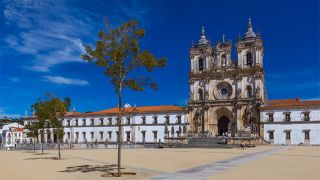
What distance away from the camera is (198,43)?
81.1 meters

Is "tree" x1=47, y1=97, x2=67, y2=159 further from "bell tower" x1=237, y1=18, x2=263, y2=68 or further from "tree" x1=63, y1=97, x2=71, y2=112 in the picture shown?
"bell tower" x1=237, y1=18, x2=263, y2=68

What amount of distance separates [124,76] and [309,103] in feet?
182

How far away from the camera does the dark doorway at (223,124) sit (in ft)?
249

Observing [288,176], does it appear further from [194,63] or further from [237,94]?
[194,63]

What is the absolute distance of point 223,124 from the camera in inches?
3009

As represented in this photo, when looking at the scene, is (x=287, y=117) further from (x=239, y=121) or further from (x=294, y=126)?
(x=239, y=121)

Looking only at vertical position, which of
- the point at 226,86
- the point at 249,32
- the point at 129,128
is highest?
the point at 249,32

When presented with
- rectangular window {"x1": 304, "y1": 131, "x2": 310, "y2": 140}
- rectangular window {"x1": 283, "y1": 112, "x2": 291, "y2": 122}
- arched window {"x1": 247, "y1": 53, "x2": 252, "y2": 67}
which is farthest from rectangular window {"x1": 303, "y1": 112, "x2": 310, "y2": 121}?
arched window {"x1": 247, "y1": 53, "x2": 252, "y2": 67}

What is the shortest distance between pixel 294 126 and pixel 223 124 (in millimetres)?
14379

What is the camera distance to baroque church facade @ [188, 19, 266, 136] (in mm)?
71875

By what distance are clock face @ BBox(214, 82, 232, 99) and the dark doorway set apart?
433 centimetres

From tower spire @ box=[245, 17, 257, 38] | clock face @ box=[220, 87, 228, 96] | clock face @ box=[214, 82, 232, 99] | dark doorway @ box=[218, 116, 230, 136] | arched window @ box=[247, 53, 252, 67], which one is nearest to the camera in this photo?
arched window @ box=[247, 53, 252, 67]

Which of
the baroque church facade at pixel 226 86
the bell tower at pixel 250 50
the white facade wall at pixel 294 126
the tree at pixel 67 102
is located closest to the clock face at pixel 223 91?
the baroque church facade at pixel 226 86

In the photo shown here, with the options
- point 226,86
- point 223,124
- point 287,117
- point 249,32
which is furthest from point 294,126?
point 249,32
